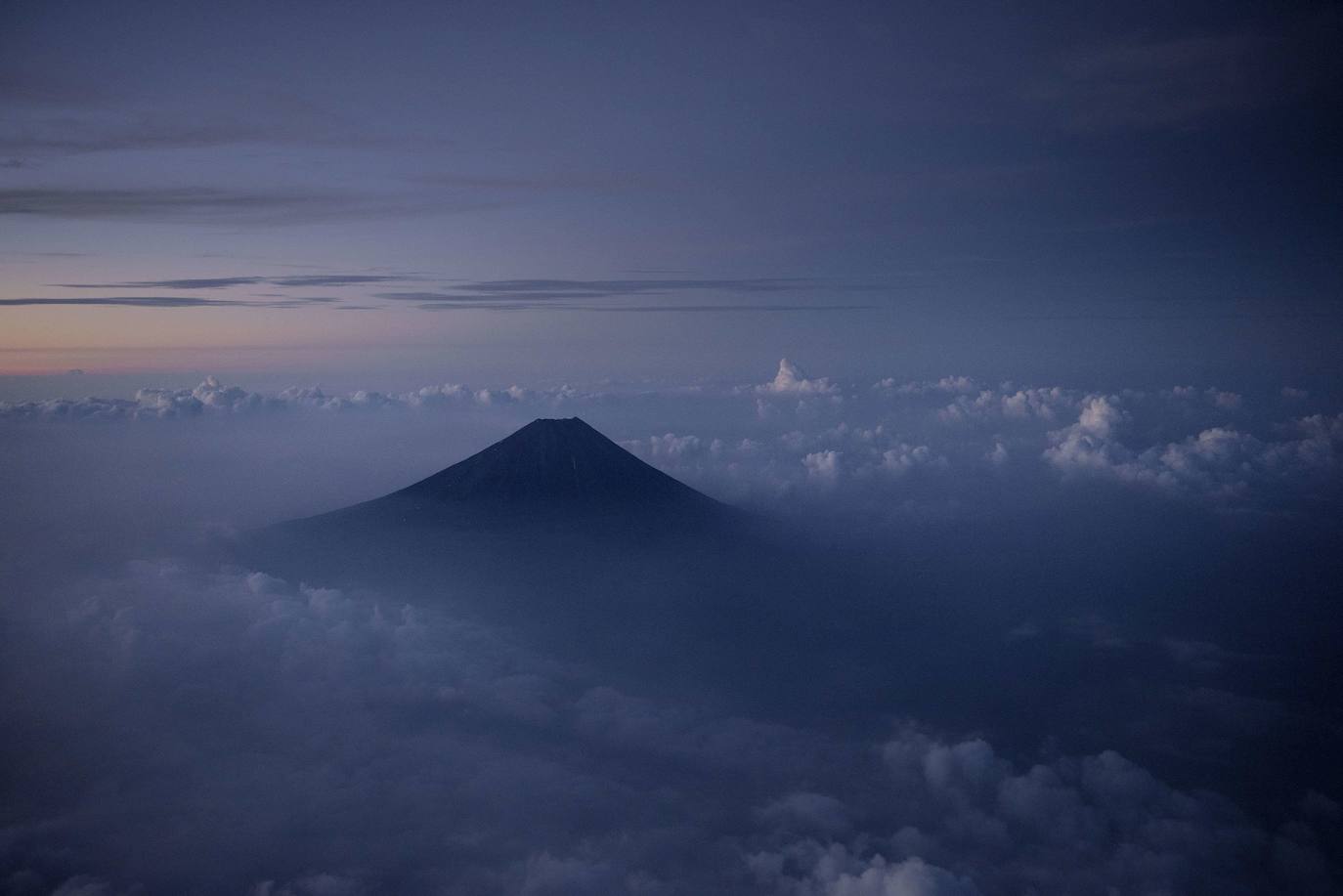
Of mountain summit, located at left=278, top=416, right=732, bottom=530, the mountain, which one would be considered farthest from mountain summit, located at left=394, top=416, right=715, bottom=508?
the mountain

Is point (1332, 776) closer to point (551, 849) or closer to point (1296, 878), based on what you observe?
point (1296, 878)

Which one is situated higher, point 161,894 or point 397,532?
point 397,532

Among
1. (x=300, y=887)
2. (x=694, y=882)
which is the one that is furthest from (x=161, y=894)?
(x=694, y=882)

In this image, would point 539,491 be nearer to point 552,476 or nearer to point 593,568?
point 552,476

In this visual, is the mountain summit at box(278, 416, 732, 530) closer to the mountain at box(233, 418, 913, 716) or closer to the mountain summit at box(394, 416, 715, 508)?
the mountain summit at box(394, 416, 715, 508)

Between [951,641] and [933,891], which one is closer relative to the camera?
[933,891]

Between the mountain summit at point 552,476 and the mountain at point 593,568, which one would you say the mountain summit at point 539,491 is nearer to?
the mountain summit at point 552,476

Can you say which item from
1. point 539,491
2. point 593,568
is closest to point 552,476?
point 539,491

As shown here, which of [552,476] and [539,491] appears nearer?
[539,491]

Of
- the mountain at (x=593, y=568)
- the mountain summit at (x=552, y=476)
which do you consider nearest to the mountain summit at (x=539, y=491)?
the mountain summit at (x=552, y=476)
